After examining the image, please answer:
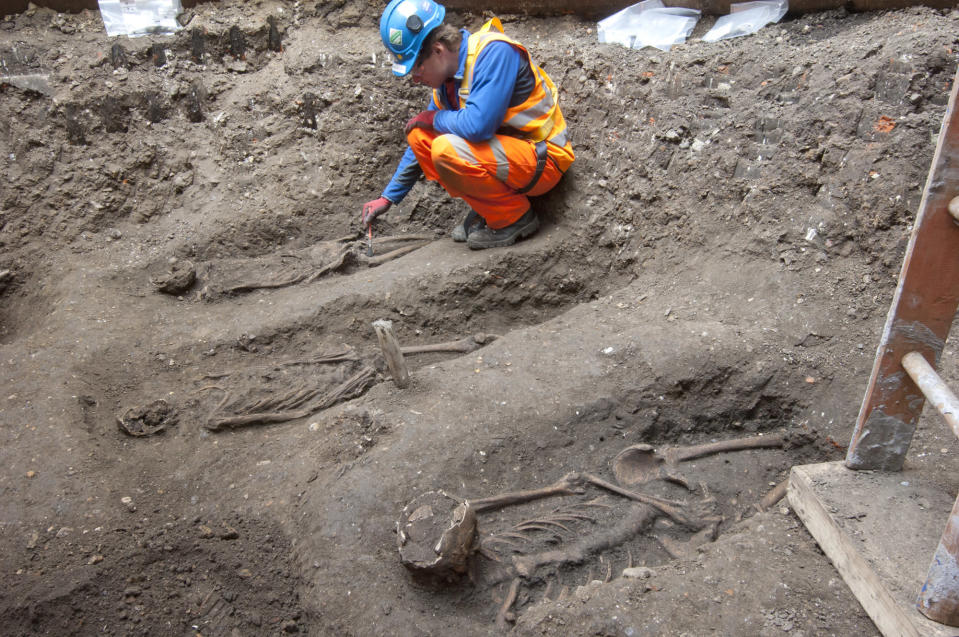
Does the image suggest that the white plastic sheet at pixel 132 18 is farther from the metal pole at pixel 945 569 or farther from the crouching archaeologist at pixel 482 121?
the metal pole at pixel 945 569

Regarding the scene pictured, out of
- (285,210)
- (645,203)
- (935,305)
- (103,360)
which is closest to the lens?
(935,305)

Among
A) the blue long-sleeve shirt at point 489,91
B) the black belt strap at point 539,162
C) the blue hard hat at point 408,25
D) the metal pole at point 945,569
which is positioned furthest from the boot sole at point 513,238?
the metal pole at point 945,569

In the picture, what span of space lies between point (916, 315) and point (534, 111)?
249cm

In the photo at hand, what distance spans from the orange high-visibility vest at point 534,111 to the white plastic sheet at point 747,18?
108 cm

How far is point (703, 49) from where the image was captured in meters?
3.87

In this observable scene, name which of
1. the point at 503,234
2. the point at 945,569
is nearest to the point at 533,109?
the point at 503,234

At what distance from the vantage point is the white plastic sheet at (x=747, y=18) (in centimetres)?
405

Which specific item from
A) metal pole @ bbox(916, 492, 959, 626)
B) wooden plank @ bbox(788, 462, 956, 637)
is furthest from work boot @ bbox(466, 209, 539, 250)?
metal pole @ bbox(916, 492, 959, 626)

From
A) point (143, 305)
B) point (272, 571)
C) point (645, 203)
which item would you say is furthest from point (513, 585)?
point (143, 305)

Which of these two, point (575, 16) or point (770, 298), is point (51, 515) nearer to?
point (770, 298)

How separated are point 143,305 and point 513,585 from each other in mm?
2872

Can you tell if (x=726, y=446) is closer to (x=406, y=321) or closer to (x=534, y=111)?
(x=406, y=321)

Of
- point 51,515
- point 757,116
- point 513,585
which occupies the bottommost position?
point 513,585

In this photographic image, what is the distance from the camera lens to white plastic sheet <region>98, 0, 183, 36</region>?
4926 millimetres
